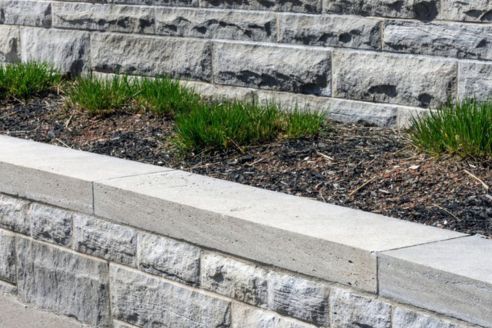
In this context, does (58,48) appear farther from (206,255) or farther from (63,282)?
(206,255)

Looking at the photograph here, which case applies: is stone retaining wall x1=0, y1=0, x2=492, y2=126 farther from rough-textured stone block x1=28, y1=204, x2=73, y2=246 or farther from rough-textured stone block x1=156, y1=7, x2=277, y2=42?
rough-textured stone block x1=28, y1=204, x2=73, y2=246

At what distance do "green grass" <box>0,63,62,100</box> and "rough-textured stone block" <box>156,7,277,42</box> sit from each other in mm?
987

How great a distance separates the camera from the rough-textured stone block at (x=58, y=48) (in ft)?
24.9

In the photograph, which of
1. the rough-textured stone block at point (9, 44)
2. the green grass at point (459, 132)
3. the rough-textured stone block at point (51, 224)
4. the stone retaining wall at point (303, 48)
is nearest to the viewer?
the green grass at point (459, 132)

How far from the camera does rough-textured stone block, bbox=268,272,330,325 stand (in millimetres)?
3957

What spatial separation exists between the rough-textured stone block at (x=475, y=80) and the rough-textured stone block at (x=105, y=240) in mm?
1981

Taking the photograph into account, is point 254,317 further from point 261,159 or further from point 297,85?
point 297,85

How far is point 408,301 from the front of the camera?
364 centimetres

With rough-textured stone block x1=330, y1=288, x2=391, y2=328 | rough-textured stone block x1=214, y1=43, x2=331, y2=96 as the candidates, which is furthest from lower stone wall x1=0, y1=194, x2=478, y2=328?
rough-textured stone block x1=214, y1=43, x2=331, y2=96

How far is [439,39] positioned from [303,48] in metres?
0.93

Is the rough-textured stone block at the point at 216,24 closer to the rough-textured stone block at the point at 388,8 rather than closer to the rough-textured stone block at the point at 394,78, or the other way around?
the rough-textured stone block at the point at 388,8

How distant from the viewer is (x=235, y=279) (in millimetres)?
4277

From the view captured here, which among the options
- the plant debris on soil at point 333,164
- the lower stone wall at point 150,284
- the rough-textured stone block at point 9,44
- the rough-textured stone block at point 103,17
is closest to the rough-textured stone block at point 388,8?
the plant debris on soil at point 333,164

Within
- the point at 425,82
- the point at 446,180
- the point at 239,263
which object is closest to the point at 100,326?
the point at 239,263
